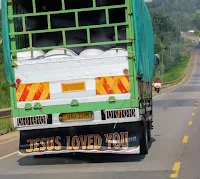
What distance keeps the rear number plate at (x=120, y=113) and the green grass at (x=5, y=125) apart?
24.7ft

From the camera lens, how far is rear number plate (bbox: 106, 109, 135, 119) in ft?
33.1

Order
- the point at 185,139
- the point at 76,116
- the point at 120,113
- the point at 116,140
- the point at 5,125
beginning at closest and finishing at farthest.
Answer: 1. the point at 120,113
2. the point at 76,116
3. the point at 116,140
4. the point at 185,139
5. the point at 5,125

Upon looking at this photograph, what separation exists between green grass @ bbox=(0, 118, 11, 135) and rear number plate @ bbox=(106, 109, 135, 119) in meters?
7.54

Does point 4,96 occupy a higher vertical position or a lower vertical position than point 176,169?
lower

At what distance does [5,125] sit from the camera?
17.6 meters

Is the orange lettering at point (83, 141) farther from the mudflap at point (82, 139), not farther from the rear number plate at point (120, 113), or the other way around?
the rear number plate at point (120, 113)

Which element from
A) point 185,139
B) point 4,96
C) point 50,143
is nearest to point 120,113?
point 50,143

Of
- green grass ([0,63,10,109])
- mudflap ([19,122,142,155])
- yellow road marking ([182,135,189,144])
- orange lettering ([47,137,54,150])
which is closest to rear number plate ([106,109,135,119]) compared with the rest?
mudflap ([19,122,142,155])

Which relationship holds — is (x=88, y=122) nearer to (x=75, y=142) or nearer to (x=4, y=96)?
(x=75, y=142)

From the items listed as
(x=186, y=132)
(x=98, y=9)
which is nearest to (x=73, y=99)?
(x=98, y=9)

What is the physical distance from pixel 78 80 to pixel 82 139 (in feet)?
4.37

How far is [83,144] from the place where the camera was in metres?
10.8

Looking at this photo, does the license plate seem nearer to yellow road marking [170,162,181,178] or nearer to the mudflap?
the mudflap

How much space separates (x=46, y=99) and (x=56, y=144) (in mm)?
1097
